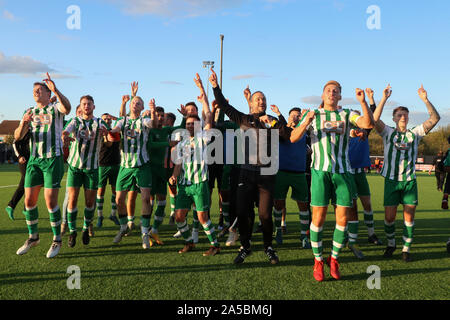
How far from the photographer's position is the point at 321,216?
413 cm

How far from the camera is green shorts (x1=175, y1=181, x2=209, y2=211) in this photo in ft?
16.3

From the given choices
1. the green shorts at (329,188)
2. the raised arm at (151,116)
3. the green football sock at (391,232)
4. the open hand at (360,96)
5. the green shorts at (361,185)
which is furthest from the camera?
the green shorts at (361,185)

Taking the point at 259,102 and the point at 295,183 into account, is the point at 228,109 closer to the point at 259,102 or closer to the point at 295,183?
the point at 259,102

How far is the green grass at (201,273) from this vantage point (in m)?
3.53

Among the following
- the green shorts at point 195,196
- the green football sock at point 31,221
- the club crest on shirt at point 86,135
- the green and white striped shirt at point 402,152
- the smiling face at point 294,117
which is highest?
the smiling face at point 294,117

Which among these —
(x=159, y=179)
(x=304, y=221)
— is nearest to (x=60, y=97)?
(x=159, y=179)

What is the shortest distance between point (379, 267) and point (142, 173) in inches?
141

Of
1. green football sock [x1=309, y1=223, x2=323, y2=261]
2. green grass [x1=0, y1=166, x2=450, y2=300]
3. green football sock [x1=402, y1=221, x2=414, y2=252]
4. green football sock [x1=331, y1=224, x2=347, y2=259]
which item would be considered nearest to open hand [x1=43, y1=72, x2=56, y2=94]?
green grass [x1=0, y1=166, x2=450, y2=300]

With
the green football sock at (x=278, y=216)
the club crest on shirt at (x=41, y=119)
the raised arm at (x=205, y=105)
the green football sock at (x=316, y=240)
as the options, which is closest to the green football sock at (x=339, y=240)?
the green football sock at (x=316, y=240)

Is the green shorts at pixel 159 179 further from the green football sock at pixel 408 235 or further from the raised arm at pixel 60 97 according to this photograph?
the green football sock at pixel 408 235

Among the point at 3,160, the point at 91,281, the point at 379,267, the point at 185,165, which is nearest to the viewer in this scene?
the point at 91,281

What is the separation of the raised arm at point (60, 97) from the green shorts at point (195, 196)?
192cm

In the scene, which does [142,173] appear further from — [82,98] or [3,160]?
[3,160]
